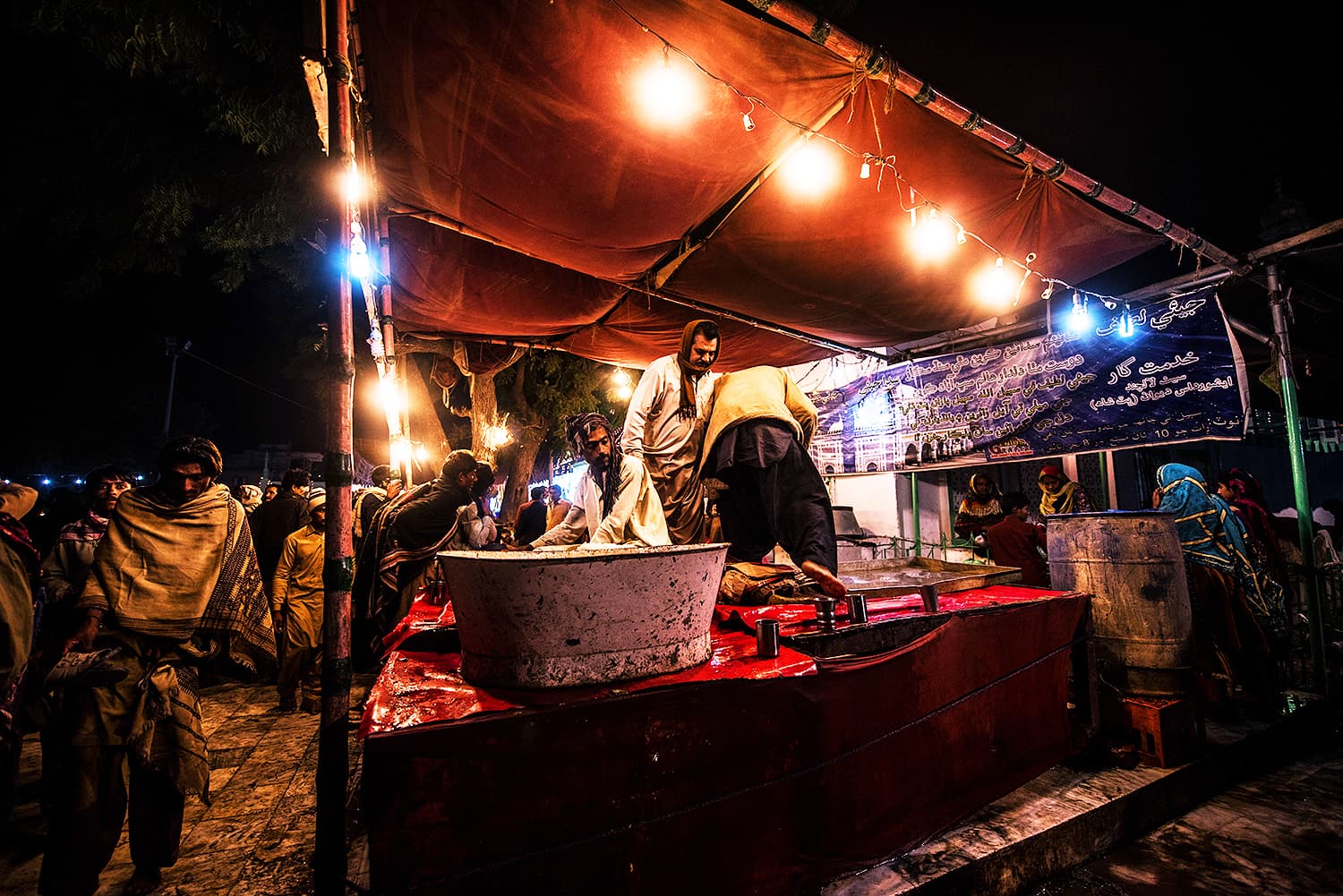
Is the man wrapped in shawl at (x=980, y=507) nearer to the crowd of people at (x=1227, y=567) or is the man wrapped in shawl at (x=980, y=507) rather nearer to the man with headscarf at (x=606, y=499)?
the crowd of people at (x=1227, y=567)

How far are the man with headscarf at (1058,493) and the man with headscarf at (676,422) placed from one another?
5432mm

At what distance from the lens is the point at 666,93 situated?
9.86 ft

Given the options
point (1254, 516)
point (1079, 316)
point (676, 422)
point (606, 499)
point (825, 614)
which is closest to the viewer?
point (825, 614)

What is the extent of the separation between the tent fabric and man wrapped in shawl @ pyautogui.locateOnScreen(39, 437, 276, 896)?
2338mm

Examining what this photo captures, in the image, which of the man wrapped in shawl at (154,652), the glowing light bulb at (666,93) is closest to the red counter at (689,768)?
the man wrapped in shawl at (154,652)

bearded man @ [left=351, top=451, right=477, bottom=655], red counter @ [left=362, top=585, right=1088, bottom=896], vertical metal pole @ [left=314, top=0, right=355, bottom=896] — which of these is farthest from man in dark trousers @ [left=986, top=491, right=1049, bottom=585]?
vertical metal pole @ [left=314, top=0, right=355, bottom=896]

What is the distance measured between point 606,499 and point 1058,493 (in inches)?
248

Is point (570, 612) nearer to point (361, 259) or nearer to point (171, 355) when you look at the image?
point (361, 259)

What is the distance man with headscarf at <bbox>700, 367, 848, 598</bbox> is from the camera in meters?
3.34

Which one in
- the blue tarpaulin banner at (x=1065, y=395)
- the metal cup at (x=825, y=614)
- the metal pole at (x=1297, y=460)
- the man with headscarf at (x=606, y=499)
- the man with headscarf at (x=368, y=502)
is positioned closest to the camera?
the metal cup at (x=825, y=614)

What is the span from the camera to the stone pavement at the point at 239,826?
8.96 feet

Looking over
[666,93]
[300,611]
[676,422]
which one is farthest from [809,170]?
[300,611]

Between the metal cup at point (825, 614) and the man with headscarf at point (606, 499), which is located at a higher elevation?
the man with headscarf at point (606, 499)

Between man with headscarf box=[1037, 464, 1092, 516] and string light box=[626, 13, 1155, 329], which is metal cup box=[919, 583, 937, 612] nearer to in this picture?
string light box=[626, 13, 1155, 329]
